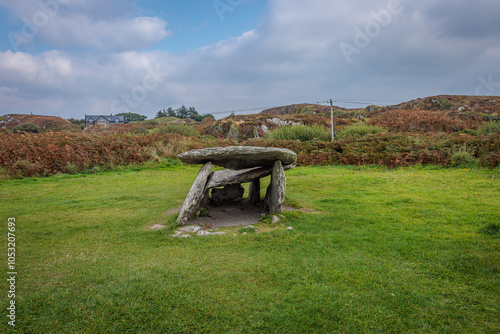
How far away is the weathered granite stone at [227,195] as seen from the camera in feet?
27.2

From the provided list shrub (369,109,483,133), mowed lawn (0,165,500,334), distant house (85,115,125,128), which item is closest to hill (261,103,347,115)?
shrub (369,109,483,133)

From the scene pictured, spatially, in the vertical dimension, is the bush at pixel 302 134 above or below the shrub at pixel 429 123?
below

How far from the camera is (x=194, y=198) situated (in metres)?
6.50

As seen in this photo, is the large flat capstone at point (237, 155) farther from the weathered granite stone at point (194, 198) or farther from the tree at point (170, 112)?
the tree at point (170, 112)

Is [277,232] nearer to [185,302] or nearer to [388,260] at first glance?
[388,260]

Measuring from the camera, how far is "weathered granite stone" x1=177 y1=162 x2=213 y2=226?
6.30m

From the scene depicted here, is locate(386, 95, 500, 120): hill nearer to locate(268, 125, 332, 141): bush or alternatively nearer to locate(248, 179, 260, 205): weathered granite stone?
locate(268, 125, 332, 141): bush

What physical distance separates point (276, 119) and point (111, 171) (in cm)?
1678

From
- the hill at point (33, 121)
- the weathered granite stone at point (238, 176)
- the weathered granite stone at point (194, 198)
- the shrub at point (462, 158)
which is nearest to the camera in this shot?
the weathered granite stone at point (194, 198)

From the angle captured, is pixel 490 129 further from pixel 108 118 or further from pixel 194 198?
pixel 108 118

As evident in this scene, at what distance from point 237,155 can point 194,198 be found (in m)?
1.38

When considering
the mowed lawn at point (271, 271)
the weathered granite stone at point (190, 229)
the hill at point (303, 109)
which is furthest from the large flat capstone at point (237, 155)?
the hill at point (303, 109)

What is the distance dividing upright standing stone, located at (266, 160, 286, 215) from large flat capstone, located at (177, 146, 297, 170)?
0.33 metres

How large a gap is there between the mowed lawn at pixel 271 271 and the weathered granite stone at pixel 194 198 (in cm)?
33
